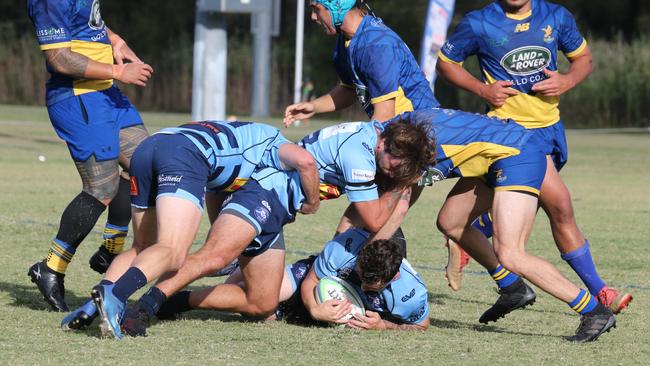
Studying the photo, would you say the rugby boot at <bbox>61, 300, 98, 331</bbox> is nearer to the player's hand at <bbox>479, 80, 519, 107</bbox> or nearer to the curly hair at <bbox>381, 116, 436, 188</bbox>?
the curly hair at <bbox>381, 116, 436, 188</bbox>

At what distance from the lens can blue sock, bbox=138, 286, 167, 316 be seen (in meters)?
5.48

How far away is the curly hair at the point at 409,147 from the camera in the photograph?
5480 millimetres

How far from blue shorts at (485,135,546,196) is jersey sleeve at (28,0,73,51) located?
2436 millimetres

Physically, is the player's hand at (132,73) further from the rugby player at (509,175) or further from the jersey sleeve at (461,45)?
the jersey sleeve at (461,45)

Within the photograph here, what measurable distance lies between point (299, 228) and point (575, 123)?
26.1 meters

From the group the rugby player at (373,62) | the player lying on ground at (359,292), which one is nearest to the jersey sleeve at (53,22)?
the rugby player at (373,62)

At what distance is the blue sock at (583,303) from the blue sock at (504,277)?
0.61 metres

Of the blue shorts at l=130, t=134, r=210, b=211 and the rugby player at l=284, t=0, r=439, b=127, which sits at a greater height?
the rugby player at l=284, t=0, r=439, b=127

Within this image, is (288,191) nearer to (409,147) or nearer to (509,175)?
(409,147)

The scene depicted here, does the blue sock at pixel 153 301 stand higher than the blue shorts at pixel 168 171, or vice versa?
the blue shorts at pixel 168 171

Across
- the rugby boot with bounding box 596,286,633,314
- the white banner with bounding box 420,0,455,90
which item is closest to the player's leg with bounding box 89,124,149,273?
the rugby boot with bounding box 596,286,633,314

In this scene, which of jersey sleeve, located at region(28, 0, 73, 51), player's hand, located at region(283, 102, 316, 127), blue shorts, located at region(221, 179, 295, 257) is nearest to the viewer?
blue shorts, located at region(221, 179, 295, 257)

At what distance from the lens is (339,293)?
6.03 m

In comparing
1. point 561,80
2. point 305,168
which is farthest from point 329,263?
point 561,80
